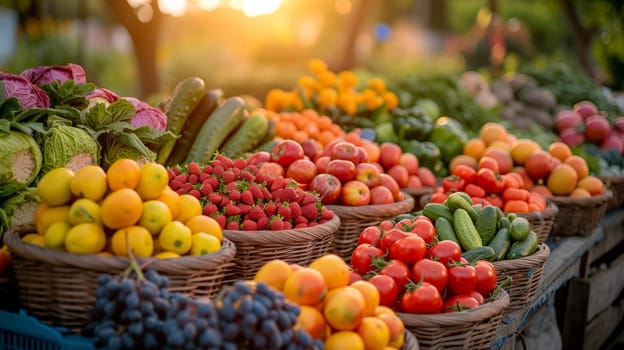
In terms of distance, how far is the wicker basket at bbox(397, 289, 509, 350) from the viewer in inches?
95.0

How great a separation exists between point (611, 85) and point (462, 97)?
5938mm

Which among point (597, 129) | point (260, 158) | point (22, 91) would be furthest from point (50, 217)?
point (597, 129)

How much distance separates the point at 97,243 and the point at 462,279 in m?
1.33

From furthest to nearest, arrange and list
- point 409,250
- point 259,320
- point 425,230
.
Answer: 1. point 425,230
2. point 409,250
3. point 259,320

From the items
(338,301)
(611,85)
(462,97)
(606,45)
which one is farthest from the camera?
(606,45)

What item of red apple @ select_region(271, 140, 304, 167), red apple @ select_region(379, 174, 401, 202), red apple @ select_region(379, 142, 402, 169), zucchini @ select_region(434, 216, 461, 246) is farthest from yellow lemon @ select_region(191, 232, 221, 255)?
red apple @ select_region(379, 142, 402, 169)

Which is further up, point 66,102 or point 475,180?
point 66,102

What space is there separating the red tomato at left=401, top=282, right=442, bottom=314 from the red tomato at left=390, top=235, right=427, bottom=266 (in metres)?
0.17

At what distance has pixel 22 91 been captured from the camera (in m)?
3.10

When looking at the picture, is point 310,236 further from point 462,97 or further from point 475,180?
point 462,97

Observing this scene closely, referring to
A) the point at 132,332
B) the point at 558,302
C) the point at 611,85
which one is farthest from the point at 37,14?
the point at 132,332

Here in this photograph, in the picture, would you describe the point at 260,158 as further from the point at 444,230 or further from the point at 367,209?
the point at 444,230

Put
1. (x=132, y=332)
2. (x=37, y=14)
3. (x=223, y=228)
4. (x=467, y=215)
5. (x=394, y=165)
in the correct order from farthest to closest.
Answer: (x=37, y=14) → (x=394, y=165) → (x=467, y=215) → (x=223, y=228) → (x=132, y=332)

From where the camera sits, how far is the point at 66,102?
10.8ft
